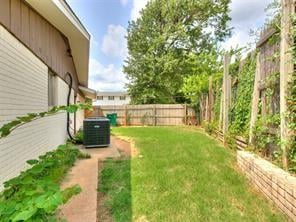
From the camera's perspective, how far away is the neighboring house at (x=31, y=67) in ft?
13.1

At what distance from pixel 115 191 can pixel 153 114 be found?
14.3 metres

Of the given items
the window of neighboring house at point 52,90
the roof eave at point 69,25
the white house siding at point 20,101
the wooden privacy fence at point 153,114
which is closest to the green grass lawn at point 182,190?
the white house siding at point 20,101

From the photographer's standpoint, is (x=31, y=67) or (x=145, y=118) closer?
(x=31, y=67)

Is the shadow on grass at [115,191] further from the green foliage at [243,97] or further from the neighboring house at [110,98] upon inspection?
the neighboring house at [110,98]

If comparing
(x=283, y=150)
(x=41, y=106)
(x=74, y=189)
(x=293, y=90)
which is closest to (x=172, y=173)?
(x=283, y=150)

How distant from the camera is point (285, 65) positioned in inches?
157

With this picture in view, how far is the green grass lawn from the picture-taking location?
11.7 ft

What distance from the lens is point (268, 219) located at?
3355 millimetres

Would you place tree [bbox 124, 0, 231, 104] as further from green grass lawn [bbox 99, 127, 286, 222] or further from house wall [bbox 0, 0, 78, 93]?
green grass lawn [bbox 99, 127, 286, 222]

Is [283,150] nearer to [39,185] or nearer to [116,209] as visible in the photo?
[116,209]

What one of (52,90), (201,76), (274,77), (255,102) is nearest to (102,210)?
(274,77)

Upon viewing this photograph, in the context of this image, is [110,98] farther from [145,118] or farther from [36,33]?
[36,33]

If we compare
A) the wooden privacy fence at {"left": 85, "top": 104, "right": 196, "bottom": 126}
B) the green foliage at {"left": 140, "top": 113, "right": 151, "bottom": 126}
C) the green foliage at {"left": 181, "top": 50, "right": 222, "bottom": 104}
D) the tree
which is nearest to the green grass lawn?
the green foliage at {"left": 181, "top": 50, "right": 222, "bottom": 104}

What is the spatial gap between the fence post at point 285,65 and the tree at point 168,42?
18.8 metres
